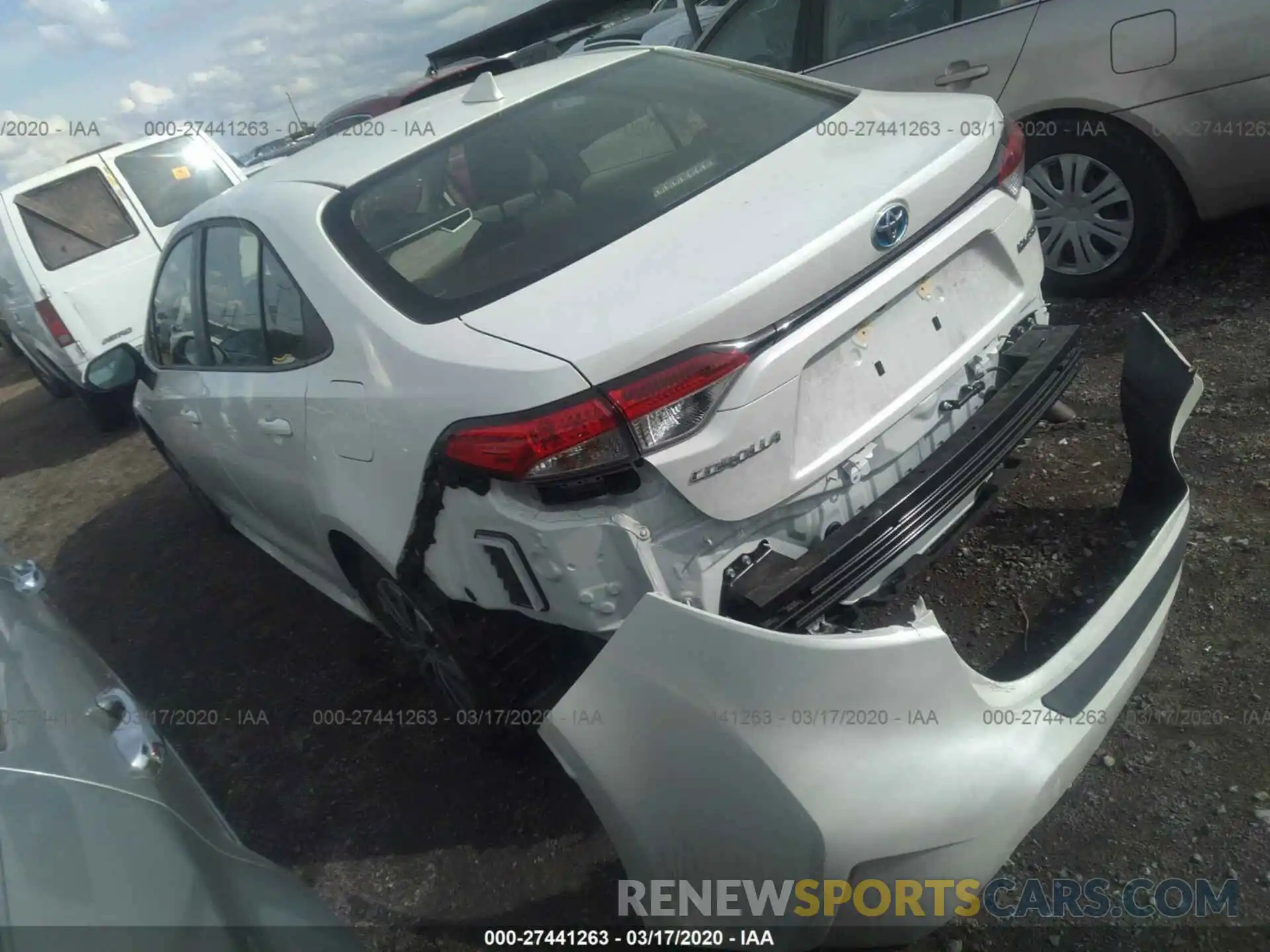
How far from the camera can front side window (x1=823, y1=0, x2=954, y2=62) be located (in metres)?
4.50

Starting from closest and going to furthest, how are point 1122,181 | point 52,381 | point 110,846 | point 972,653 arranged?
point 110,846, point 972,653, point 1122,181, point 52,381

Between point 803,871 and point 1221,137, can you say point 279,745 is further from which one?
point 1221,137

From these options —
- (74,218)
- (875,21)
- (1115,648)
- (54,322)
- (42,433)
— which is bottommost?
(42,433)

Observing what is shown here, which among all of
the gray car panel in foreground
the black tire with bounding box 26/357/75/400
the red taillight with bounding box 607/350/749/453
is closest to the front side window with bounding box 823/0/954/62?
the red taillight with bounding box 607/350/749/453

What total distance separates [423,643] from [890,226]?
1717 mm

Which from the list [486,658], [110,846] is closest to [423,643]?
[486,658]

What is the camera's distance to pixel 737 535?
2.00 m

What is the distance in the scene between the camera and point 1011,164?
2547mm

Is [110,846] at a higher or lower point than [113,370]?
lower

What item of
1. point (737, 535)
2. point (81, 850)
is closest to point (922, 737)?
point (737, 535)

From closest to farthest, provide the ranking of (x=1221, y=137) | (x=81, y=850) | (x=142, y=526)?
1. (x=81, y=850)
2. (x=1221, y=137)
3. (x=142, y=526)

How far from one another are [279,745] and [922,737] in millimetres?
2470

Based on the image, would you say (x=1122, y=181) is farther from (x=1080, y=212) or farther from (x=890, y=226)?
(x=890, y=226)

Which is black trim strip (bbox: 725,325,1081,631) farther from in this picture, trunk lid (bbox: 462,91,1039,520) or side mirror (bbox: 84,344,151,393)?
side mirror (bbox: 84,344,151,393)
